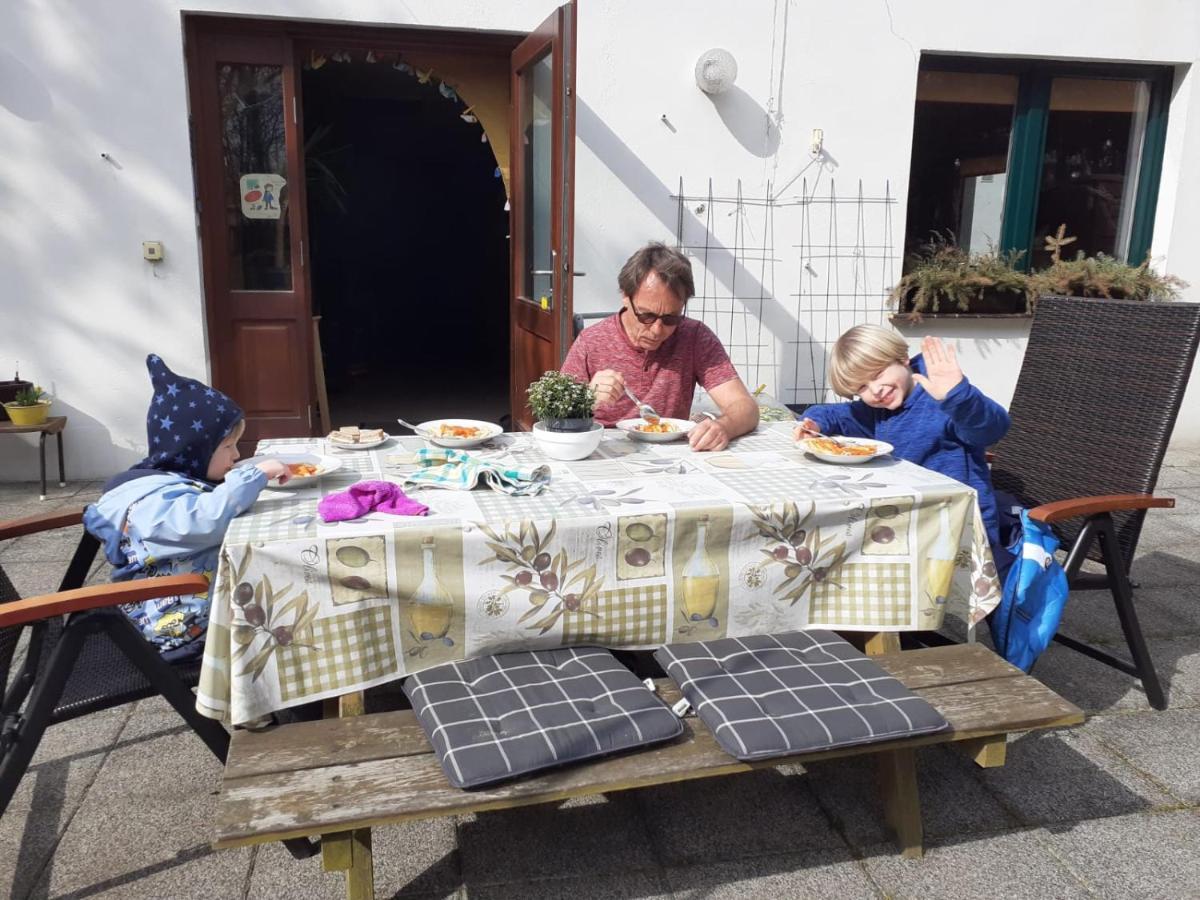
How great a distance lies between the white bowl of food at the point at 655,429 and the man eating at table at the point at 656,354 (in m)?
0.13

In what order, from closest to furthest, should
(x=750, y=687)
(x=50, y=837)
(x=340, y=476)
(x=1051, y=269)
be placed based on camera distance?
(x=750, y=687) < (x=50, y=837) < (x=340, y=476) < (x=1051, y=269)

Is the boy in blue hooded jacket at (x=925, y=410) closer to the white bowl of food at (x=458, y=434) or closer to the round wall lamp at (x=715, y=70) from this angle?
the white bowl of food at (x=458, y=434)

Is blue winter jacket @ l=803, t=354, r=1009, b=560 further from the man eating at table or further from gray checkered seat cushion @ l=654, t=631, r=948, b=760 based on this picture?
gray checkered seat cushion @ l=654, t=631, r=948, b=760

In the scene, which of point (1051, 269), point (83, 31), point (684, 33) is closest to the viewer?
point (83, 31)

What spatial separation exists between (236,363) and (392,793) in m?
3.92

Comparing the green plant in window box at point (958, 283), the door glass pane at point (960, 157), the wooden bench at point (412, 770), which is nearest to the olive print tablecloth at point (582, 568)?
the wooden bench at point (412, 770)

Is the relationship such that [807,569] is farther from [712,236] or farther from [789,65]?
[789,65]

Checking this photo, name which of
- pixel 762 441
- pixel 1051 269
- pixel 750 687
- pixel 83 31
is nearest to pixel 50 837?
pixel 750 687

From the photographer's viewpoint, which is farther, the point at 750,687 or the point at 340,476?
the point at 340,476

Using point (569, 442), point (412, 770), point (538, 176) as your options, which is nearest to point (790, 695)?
point (412, 770)

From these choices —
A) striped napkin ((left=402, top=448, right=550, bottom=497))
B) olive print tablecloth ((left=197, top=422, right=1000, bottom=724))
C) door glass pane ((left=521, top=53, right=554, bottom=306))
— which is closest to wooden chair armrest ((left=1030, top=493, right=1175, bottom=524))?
olive print tablecloth ((left=197, top=422, right=1000, bottom=724))

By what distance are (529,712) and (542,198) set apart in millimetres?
3514

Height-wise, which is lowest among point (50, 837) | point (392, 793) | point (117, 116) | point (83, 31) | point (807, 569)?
point (50, 837)

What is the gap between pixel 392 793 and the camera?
159 centimetres
